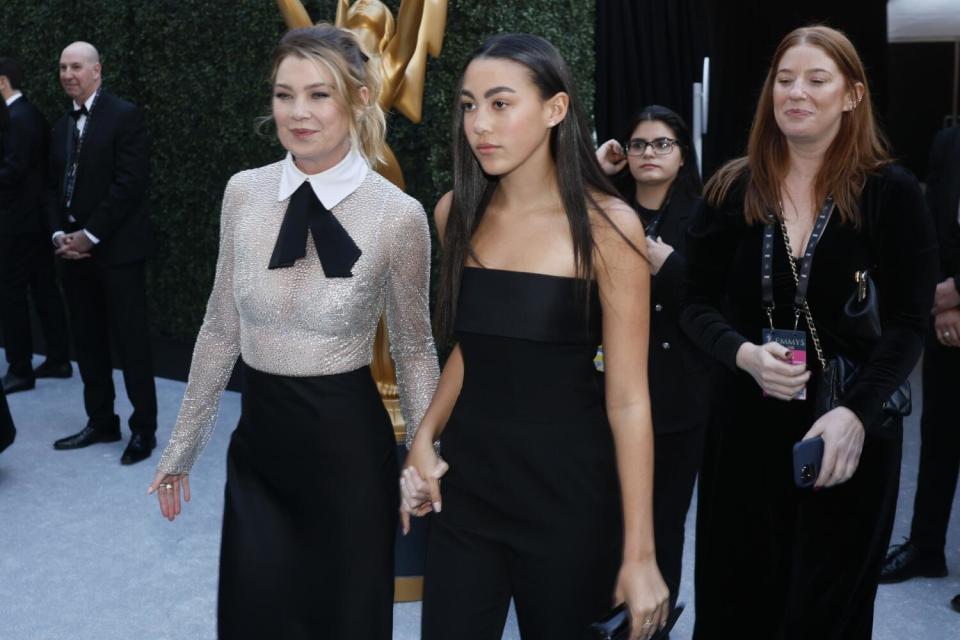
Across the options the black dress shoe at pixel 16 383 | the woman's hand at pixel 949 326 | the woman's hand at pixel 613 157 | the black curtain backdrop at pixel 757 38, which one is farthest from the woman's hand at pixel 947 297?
the black dress shoe at pixel 16 383

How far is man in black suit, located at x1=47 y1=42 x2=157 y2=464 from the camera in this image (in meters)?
5.57

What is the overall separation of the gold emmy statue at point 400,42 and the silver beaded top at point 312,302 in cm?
153

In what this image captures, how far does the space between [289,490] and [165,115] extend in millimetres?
5362

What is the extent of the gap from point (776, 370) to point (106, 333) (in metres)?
4.29

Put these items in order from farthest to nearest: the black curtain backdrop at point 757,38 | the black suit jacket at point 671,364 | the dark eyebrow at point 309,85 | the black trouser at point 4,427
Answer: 1. the black curtain backdrop at point 757,38
2. the black trouser at point 4,427
3. the black suit jacket at point 671,364
4. the dark eyebrow at point 309,85

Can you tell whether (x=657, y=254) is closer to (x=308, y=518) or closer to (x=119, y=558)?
(x=308, y=518)

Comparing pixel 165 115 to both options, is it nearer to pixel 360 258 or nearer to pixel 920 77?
pixel 360 258

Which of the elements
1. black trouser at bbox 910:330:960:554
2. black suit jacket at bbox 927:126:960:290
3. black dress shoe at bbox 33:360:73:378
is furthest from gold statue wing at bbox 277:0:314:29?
black dress shoe at bbox 33:360:73:378

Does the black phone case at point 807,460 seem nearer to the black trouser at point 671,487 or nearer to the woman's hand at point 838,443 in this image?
the woman's hand at point 838,443

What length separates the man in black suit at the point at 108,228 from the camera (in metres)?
5.57

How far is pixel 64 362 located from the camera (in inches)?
293

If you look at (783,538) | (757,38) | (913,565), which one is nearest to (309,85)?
(783,538)

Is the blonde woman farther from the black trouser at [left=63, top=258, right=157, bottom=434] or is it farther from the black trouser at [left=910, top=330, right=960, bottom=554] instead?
the black trouser at [left=63, top=258, right=157, bottom=434]

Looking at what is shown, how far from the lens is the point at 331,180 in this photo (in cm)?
236
